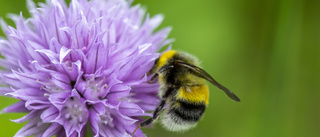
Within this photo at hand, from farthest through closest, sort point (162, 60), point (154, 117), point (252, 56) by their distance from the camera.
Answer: point (252, 56) < point (162, 60) < point (154, 117)

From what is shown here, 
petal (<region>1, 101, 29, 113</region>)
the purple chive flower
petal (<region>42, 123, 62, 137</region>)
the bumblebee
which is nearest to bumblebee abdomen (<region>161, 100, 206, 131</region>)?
the bumblebee

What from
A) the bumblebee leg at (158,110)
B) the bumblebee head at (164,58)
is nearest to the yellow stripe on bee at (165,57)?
the bumblebee head at (164,58)

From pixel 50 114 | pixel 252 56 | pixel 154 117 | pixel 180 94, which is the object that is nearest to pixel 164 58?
pixel 180 94

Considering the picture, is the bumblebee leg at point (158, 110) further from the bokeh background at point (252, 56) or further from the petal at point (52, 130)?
the bokeh background at point (252, 56)

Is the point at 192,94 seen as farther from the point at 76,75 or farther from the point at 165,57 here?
the point at 76,75

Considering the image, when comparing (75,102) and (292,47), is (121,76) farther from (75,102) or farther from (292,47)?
(292,47)

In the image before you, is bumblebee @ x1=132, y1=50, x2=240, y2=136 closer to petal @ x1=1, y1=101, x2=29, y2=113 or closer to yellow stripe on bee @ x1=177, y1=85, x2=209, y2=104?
yellow stripe on bee @ x1=177, y1=85, x2=209, y2=104
